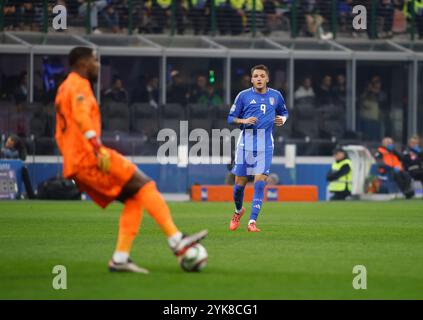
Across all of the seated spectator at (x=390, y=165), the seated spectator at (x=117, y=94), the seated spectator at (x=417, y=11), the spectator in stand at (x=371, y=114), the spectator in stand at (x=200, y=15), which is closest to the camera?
the seated spectator at (x=390, y=165)

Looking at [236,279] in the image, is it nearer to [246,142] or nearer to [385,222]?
[246,142]

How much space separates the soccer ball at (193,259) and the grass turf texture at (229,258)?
141mm

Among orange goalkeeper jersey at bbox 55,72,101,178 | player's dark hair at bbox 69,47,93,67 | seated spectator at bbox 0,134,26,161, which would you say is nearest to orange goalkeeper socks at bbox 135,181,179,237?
orange goalkeeper jersey at bbox 55,72,101,178

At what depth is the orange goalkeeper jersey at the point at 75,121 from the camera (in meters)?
10.7

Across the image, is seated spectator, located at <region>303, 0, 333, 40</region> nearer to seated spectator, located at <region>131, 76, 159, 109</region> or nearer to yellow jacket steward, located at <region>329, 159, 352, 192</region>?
seated spectator, located at <region>131, 76, 159, 109</region>

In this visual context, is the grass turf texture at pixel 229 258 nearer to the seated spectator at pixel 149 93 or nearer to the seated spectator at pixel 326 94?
the seated spectator at pixel 149 93

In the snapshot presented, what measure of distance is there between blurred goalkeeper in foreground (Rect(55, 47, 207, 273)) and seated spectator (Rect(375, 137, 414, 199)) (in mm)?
22656

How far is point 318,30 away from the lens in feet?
124

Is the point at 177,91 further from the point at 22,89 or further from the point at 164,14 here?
the point at 22,89

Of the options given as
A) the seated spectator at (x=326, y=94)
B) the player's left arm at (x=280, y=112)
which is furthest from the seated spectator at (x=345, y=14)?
the player's left arm at (x=280, y=112)

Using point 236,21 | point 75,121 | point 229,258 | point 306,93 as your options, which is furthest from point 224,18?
point 75,121

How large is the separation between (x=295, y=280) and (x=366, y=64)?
2804cm

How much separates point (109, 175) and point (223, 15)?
2725cm

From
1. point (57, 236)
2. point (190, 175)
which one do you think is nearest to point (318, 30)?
point (190, 175)
